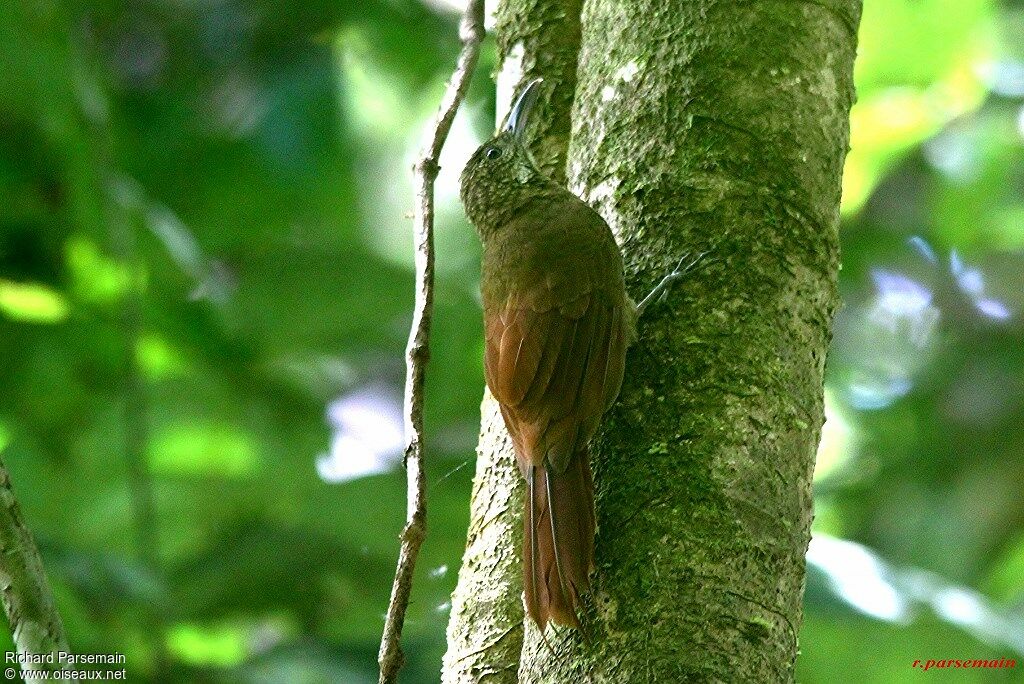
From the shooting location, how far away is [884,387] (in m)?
6.59

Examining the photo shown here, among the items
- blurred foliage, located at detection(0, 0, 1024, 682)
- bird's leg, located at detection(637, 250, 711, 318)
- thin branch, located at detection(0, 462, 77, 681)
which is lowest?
thin branch, located at detection(0, 462, 77, 681)

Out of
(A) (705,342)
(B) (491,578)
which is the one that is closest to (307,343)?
(B) (491,578)

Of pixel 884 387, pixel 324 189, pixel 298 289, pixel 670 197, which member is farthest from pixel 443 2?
pixel 670 197

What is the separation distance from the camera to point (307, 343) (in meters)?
4.63

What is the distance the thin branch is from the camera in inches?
65.8

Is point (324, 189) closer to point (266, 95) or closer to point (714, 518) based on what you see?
point (266, 95)

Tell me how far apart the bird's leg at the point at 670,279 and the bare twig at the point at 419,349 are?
1.33 ft

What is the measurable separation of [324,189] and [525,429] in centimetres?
362

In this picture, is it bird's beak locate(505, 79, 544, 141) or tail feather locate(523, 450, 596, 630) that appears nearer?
tail feather locate(523, 450, 596, 630)

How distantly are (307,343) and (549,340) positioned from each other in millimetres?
2304

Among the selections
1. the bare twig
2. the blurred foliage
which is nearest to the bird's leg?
the bare twig

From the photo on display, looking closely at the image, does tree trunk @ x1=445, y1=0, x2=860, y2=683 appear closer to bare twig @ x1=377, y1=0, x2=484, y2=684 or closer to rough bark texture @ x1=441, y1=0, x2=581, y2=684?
rough bark texture @ x1=441, y1=0, x2=581, y2=684

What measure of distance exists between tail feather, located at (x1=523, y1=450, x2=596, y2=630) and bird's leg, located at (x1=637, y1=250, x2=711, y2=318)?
0.99 ft

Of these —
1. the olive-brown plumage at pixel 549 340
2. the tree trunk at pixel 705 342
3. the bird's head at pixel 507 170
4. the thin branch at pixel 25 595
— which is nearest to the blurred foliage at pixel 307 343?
the bird's head at pixel 507 170
